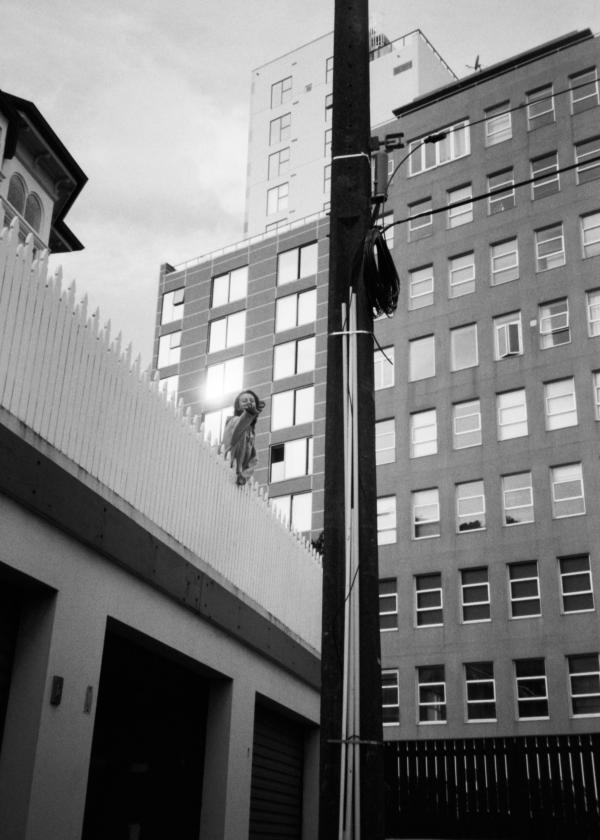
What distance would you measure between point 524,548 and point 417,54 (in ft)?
118

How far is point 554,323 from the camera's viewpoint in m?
42.3

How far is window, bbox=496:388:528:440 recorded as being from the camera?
41.4 m

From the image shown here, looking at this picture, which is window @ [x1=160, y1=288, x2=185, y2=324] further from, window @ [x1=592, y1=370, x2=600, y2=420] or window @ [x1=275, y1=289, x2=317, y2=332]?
window @ [x1=592, y1=370, x2=600, y2=420]

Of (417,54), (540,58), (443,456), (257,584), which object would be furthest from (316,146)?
(257,584)

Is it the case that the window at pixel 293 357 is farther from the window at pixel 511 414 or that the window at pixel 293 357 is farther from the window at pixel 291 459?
the window at pixel 511 414

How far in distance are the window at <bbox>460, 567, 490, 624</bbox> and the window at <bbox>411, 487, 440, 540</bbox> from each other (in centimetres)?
232

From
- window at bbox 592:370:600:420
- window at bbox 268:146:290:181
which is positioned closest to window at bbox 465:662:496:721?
window at bbox 592:370:600:420

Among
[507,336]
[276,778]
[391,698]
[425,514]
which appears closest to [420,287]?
[507,336]

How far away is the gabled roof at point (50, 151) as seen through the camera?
20.1 meters

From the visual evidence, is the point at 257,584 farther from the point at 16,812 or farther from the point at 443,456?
the point at 443,456

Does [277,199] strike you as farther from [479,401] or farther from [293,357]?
[479,401]

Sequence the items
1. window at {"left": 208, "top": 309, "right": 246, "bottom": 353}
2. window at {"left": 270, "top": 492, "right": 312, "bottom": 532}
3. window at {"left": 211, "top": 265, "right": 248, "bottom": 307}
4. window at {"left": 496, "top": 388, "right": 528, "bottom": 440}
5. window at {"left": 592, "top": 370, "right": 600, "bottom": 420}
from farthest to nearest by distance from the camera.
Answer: window at {"left": 211, "top": 265, "right": 248, "bottom": 307}, window at {"left": 208, "top": 309, "right": 246, "bottom": 353}, window at {"left": 270, "top": 492, "right": 312, "bottom": 532}, window at {"left": 496, "top": 388, "right": 528, "bottom": 440}, window at {"left": 592, "top": 370, "right": 600, "bottom": 420}

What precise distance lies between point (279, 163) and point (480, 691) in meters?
39.4

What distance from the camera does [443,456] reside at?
140 feet
